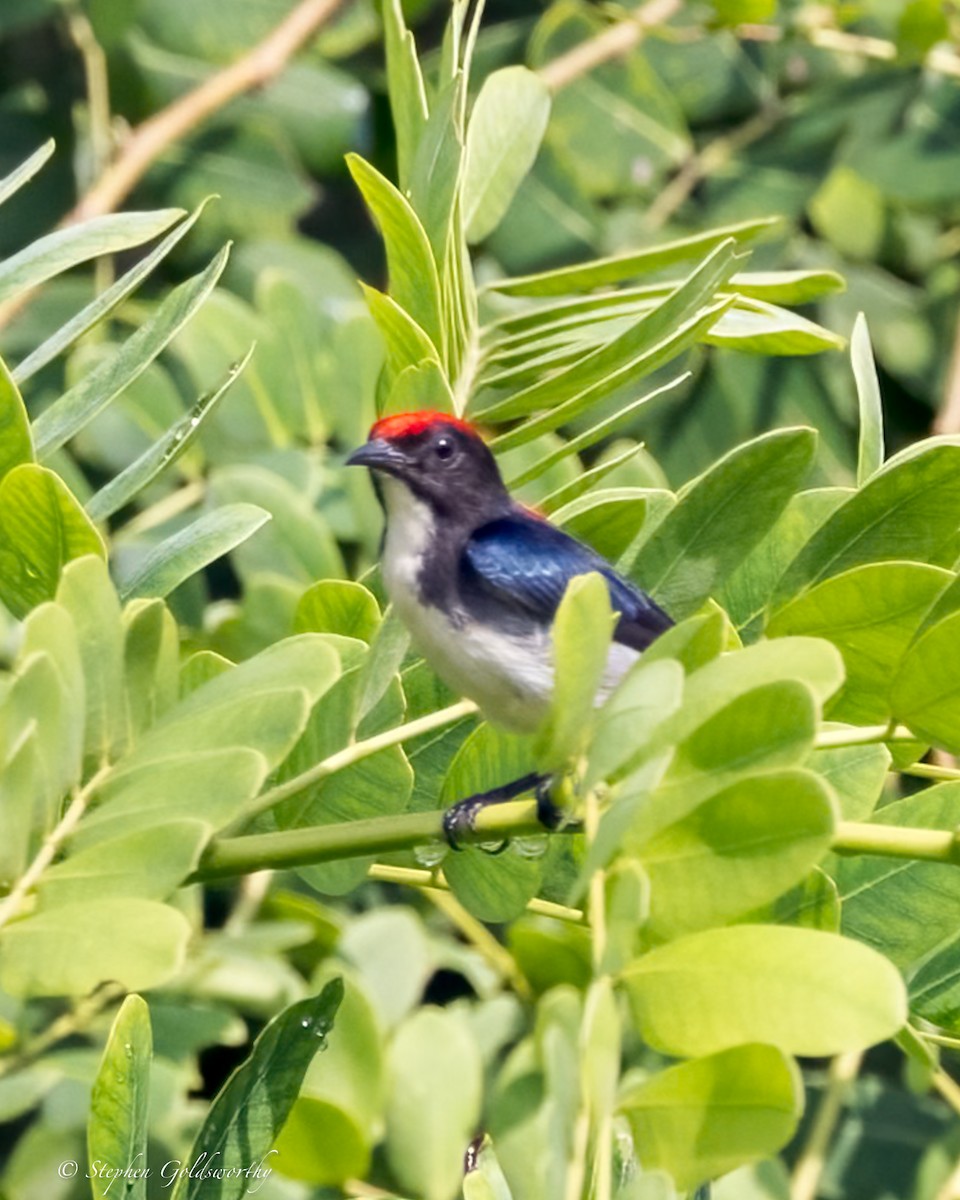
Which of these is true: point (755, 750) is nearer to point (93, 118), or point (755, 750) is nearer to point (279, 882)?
point (279, 882)

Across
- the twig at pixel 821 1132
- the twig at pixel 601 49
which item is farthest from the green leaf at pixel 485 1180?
the twig at pixel 601 49

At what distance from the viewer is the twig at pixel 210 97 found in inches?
126

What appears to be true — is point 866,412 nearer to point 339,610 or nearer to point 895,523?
point 895,523

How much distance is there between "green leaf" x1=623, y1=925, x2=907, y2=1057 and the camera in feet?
3.11

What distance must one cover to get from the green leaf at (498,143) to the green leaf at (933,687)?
26.5 inches

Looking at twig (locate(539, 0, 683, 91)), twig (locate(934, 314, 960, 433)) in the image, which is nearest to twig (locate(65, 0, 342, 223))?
twig (locate(539, 0, 683, 91))

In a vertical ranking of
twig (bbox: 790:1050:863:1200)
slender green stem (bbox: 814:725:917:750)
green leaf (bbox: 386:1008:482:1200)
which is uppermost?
slender green stem (bbox: 814:725:917:750)

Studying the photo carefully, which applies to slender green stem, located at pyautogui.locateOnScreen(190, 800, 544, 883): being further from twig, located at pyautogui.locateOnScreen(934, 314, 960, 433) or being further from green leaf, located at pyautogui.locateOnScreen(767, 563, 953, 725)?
twig, located at pyautogui.locateOnScreen(934, 314, 960, 433)

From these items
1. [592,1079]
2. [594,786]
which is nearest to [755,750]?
[594,786]

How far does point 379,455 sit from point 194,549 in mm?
632

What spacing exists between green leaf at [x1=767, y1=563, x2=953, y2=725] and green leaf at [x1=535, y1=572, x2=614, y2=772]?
267 mm

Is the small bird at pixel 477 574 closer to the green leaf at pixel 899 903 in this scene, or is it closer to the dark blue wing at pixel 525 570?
the dark blue wing at pixel 525 570

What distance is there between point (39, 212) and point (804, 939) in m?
3.06

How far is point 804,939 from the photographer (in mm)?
994
